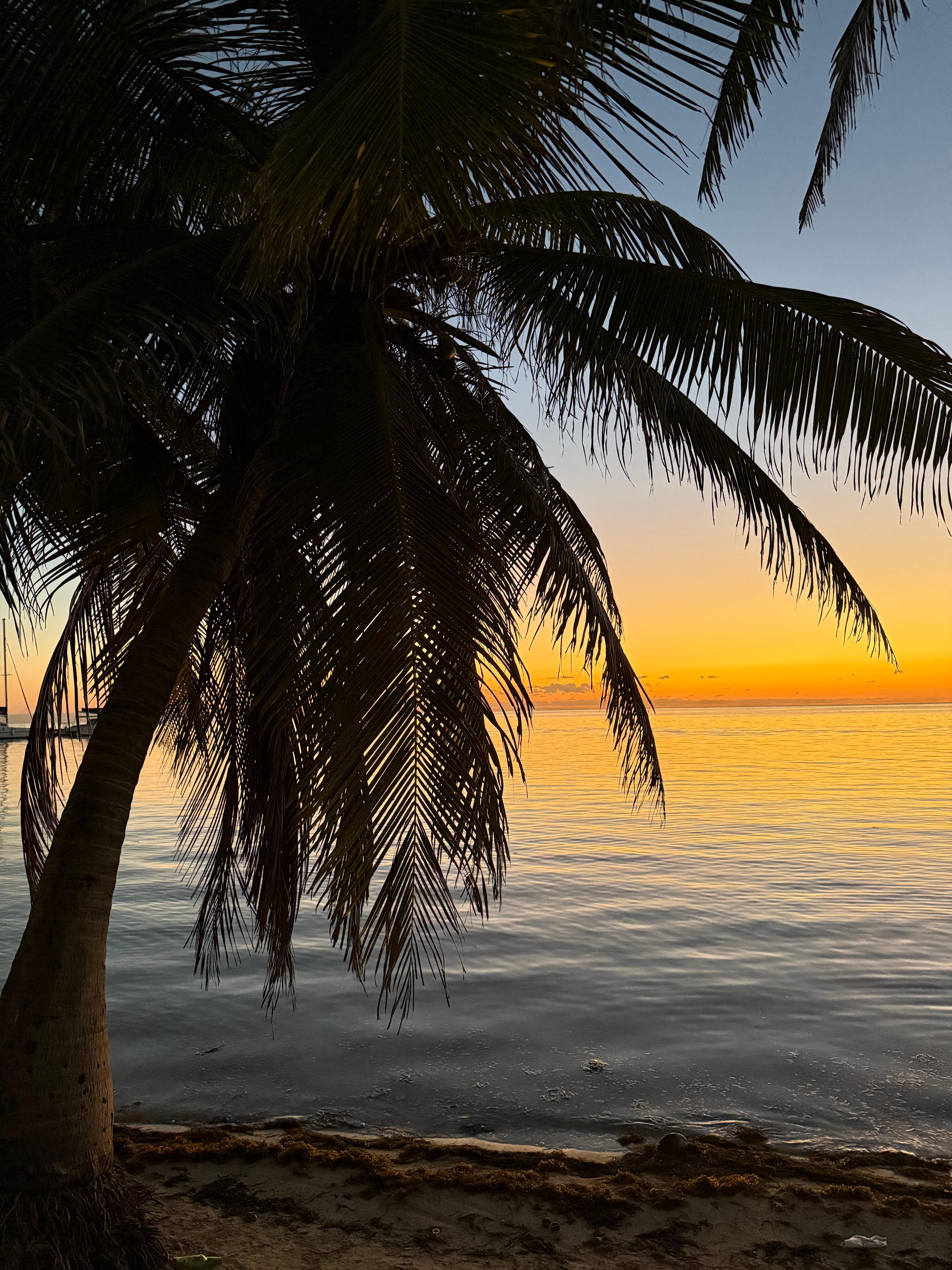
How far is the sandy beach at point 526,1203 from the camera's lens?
4262mm

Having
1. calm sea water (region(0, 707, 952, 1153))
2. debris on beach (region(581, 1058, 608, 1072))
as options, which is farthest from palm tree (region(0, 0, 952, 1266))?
debris on beach (region(581, 1058, 608, 1072))

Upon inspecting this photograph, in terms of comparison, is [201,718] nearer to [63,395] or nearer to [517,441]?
[517,441]

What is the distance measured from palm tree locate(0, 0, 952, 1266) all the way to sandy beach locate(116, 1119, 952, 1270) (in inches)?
35.0

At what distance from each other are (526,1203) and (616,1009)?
4100 millimetres

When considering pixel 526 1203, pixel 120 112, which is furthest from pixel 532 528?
pixel 526 1203

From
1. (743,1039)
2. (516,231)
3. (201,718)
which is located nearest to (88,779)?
(201,718)

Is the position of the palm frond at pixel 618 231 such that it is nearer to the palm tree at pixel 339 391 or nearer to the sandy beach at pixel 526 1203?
the palm tree at pixel 339 391

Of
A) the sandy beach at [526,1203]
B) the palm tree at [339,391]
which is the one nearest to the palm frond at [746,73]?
the palm tree at [339,391]

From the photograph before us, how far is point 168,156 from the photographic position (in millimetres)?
4156

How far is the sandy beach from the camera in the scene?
4.26m

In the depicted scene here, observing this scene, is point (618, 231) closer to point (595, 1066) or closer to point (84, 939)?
point (84, 939)

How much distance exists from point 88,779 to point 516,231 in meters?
3.10

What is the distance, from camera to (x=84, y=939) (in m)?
3.97

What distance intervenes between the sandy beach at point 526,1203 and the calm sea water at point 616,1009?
0.65 meters
